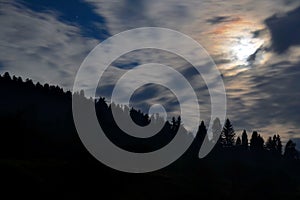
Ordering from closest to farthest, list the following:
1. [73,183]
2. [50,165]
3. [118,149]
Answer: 1. [73,183]
2. [50,165]
3. [118,149]

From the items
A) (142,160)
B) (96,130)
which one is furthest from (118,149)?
(96,130)

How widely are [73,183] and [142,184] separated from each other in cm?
3245

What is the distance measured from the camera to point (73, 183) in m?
78.4

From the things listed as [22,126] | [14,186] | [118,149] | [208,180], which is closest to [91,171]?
[14,186]

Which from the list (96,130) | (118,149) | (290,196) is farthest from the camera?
(96,130)

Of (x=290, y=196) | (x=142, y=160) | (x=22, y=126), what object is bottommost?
(x=290, y=196)

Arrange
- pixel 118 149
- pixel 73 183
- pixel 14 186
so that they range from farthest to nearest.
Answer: pixel 118 149 → pixel 73 183 → pixel 14 186

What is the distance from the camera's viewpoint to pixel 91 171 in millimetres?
80688

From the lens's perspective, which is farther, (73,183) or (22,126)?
(22,126)

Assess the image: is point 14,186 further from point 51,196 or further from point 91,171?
point 91,171

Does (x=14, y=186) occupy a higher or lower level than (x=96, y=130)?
lower

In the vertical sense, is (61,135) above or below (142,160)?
above

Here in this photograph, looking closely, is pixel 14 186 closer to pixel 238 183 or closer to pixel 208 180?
pixel 208 180

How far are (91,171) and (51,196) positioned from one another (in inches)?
427
